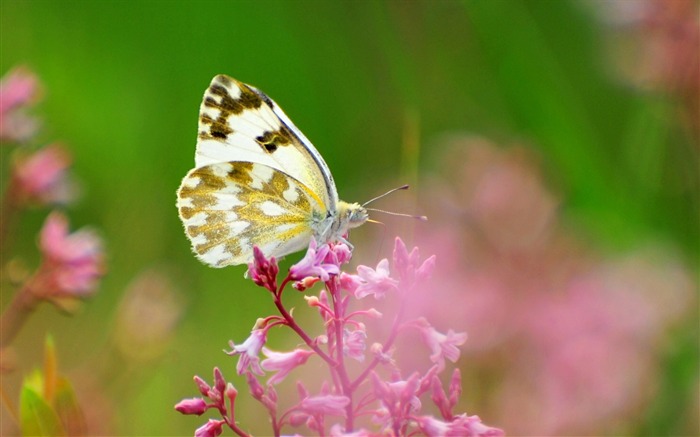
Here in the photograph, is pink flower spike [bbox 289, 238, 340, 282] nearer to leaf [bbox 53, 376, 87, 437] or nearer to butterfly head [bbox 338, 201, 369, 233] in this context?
butterfly head [bbox 338, 201, 369, 233]

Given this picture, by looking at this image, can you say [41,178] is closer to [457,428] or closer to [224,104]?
[224,104]

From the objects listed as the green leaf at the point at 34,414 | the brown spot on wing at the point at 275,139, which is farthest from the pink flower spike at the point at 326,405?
the brown spot on wing at the point at 275,139

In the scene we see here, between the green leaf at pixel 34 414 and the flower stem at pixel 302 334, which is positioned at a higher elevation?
the flower stem at pixel 302 334

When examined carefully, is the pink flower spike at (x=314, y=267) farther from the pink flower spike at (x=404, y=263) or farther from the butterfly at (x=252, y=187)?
the butterfly at (x=252, y=187)

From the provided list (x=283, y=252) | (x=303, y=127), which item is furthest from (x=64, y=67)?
(x=283, y=252)

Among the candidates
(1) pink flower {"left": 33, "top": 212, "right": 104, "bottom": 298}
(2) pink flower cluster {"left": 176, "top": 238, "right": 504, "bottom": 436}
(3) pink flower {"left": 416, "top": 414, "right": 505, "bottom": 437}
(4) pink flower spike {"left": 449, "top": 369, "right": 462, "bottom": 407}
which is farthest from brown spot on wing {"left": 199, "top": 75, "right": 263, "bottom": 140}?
(3) pink flower {"left": 416, "top": 414, "right": 505, "bottom": 437}

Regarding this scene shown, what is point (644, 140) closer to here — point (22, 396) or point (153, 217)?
point (153, 217)
